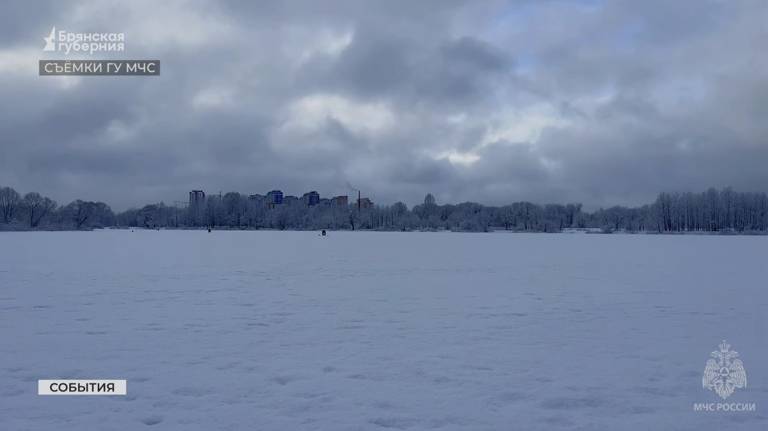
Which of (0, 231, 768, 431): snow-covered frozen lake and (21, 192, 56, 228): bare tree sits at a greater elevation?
(21, 192, 56, 228): bare tree

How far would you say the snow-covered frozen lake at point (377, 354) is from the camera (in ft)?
15.0

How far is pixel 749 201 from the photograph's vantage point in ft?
356

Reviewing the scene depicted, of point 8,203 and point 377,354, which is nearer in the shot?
point 377,354

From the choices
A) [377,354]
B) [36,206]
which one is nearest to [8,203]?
[36,206]

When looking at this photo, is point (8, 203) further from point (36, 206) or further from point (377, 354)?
point (377, 354)

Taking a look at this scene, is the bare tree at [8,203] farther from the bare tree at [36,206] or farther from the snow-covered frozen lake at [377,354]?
the snow-covered frozen lake at [377,354]

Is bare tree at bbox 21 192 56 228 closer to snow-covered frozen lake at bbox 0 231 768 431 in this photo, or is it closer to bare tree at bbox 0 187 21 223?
bare tree at bbox 0 187 21 223

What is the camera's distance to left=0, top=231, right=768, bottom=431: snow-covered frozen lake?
180 inches

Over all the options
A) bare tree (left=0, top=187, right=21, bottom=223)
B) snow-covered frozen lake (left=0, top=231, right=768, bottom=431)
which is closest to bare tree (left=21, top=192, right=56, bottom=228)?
bare tree (left=0, top=187, right=21, bottom=223)

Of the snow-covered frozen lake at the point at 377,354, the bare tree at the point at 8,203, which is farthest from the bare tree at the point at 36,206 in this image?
the snow-covered frozen lake at the point at 377,354

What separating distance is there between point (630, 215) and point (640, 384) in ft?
466

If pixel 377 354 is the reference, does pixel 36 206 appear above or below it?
above

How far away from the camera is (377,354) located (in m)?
6.66

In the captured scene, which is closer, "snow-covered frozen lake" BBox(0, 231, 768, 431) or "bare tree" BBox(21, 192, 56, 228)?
"snow-covered frozen lake" BBox(0, 231, 768, 431)
